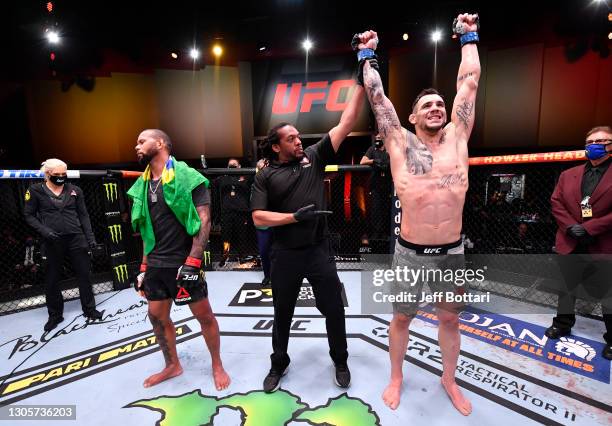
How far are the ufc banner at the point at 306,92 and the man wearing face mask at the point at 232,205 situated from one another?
3.39 m

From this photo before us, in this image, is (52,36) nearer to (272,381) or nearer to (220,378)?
(220,378)

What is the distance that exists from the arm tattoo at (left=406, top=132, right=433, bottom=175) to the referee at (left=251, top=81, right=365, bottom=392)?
40 cm

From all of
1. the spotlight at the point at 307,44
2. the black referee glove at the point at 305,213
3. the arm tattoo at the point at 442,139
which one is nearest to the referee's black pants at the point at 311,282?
Answer: the black referee glove at the point at 305,213

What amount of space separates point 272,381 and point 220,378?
0.37m

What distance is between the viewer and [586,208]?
244cm

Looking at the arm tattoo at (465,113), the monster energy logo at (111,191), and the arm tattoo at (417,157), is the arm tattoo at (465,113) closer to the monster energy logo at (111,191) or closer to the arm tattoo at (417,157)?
the arm tattoo at (417,157)

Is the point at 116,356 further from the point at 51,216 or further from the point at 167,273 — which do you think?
the point at 51,216

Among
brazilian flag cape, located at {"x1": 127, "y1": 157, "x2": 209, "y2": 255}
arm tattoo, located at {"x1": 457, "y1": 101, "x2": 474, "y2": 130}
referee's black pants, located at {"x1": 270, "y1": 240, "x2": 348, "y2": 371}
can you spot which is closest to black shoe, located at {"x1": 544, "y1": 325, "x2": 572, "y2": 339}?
referee's black pants, located at {"x1": 270, "y1": 240, "x2": 348, "y2": 371}

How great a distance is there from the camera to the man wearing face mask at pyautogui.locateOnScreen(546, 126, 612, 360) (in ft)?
7.68

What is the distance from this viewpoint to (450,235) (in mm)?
1794

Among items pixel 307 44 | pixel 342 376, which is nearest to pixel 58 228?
pixel 342 376

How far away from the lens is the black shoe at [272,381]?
205 centimetres

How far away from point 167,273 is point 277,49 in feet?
23.3

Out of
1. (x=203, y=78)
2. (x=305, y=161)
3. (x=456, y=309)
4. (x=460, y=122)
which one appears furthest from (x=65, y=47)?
(x=456, y=309)
